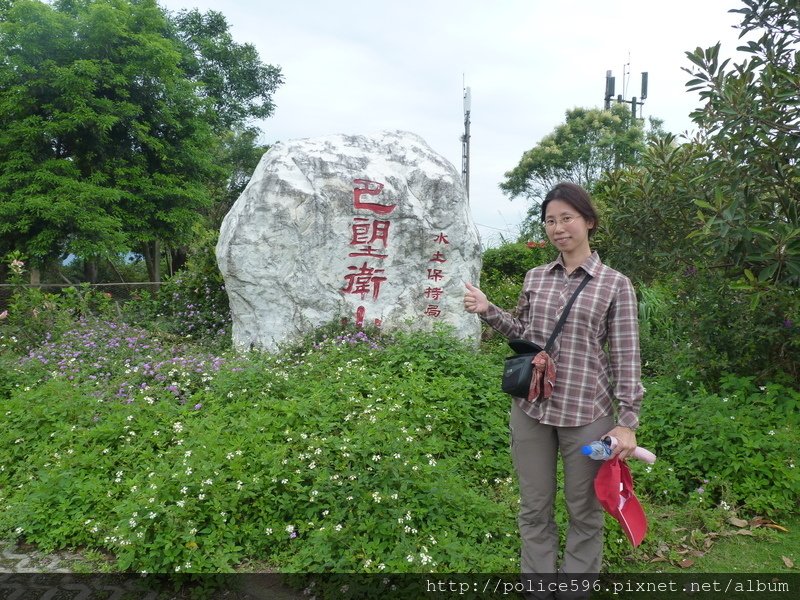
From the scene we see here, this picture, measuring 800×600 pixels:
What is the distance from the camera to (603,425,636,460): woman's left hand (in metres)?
2.34

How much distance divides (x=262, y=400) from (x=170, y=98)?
12.6 metres

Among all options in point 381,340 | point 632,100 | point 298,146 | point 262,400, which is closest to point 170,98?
point 298,146

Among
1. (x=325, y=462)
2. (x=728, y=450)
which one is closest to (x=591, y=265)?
(x=325, y=462)

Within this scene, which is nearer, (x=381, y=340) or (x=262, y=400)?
(x=262, y=400)

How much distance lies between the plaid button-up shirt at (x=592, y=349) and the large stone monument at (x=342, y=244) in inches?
144

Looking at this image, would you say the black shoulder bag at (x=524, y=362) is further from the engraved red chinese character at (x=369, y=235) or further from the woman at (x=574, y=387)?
the engraved red chinese character at (x=369, y=235)

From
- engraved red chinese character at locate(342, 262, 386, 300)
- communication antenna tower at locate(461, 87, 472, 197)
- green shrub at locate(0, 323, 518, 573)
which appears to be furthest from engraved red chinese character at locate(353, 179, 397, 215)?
communication antenna tower at locate(461, 87, 472, 197)

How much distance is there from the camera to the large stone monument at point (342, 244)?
6.14m

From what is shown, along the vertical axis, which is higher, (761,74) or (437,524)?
(761,74)

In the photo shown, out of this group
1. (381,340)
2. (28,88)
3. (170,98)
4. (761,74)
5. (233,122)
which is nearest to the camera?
(761,74)

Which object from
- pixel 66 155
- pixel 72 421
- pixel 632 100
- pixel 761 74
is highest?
pixel 632 100

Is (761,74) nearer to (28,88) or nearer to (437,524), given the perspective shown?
(437,524)

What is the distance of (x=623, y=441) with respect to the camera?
2338 millimetres

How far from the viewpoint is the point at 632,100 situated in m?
24.2
